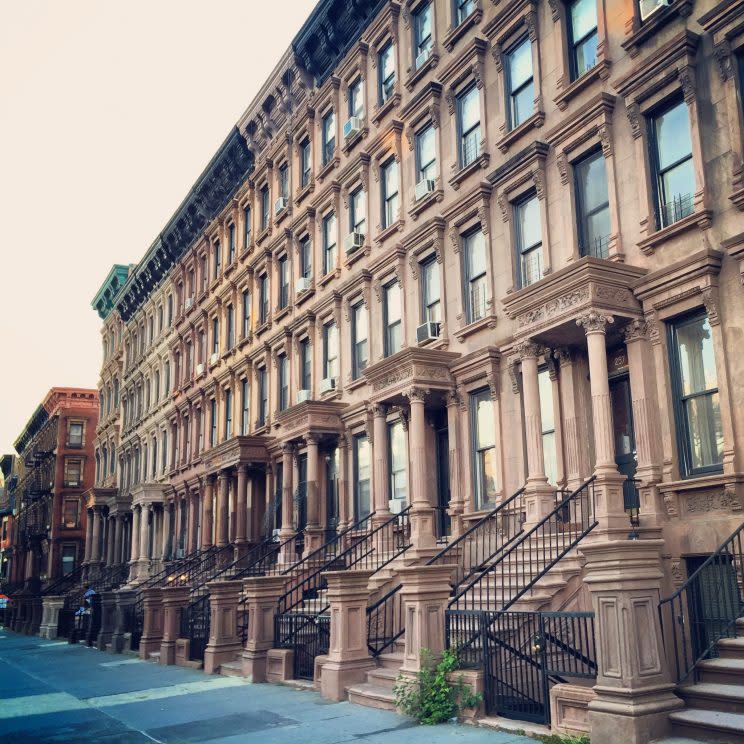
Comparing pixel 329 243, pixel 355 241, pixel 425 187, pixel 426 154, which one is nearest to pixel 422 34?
pixel 426 154

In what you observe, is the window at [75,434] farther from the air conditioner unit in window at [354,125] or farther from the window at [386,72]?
the window at [386,72]

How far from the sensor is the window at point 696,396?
12.1m

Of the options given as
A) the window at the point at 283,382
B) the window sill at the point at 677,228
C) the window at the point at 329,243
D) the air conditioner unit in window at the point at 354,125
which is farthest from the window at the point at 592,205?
the window at the point at 283,382

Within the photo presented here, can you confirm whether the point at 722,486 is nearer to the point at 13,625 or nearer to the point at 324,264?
the point at 324,264

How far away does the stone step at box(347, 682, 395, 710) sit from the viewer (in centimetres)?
1145

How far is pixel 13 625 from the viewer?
5131cm

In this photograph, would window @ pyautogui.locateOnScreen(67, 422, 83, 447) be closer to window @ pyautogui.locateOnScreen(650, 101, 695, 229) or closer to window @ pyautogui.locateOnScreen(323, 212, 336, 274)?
window @ pyautogui.locateOnScreen(323, 212, 336, 274)

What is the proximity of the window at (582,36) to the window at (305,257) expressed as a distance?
37.6ft

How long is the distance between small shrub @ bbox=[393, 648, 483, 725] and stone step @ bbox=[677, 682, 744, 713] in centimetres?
265

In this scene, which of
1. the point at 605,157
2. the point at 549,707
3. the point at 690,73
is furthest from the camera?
the point at 605,157

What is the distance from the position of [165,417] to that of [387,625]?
984 inches

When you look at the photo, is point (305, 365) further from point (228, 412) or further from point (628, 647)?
point (628, 647)

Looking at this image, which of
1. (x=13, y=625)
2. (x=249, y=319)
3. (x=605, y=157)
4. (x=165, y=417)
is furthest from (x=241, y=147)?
(x=13, y=625)

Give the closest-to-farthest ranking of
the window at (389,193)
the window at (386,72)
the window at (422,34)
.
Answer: the window at (422,34), the window at (389,193), the window at (386,72)
